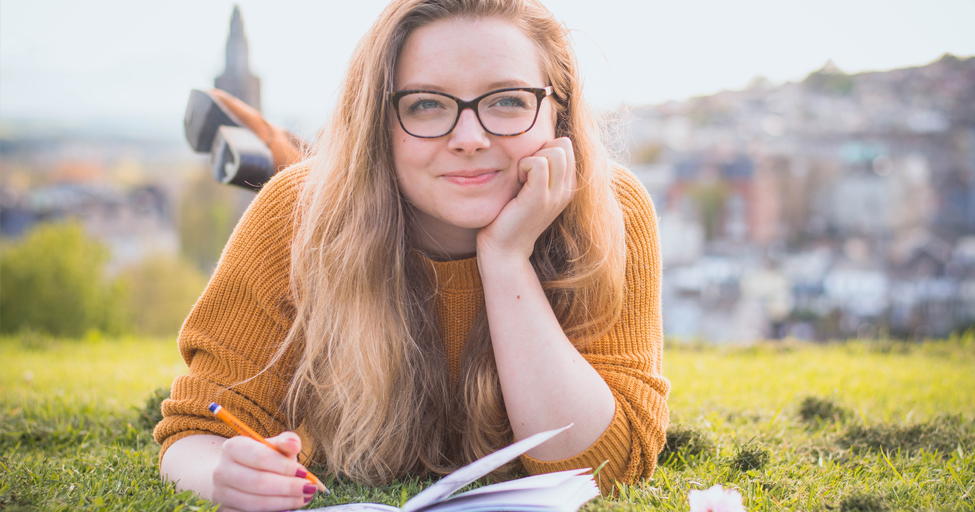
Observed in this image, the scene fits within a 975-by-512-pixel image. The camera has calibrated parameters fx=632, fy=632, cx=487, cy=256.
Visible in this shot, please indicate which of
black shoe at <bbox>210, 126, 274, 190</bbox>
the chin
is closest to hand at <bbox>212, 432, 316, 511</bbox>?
the chin

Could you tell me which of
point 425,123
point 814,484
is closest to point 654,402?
point 814,484

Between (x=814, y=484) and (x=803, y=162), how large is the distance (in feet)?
186

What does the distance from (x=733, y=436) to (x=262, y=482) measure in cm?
135

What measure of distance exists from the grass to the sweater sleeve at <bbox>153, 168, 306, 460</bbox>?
191 mm

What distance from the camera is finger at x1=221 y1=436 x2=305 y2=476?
1.12m

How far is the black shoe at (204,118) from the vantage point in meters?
2.40

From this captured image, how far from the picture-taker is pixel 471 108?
140 centimetres

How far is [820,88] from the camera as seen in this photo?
4850 cm

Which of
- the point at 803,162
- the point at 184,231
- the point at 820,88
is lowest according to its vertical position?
the point at 184,231

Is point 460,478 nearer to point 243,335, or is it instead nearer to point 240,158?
point 243,335

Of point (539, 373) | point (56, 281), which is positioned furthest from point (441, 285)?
Result: point (56, 281)

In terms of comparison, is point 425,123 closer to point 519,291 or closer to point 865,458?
point 519,291

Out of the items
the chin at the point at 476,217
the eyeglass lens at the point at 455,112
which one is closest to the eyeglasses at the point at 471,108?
the eyeglass lens at the point at 455,112

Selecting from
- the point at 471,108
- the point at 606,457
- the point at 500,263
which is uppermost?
the point at 471,108
